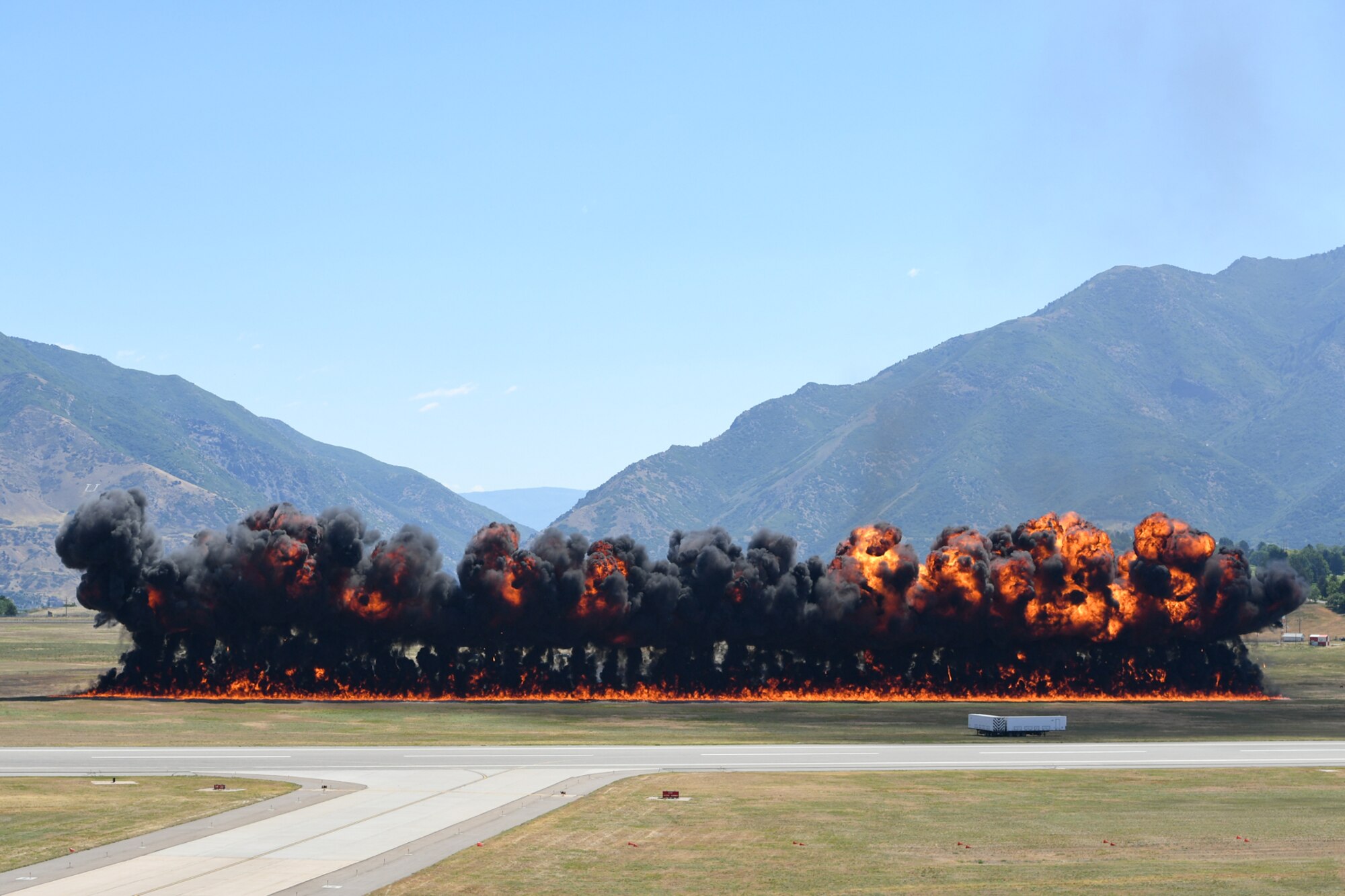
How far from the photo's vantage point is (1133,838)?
173 ft

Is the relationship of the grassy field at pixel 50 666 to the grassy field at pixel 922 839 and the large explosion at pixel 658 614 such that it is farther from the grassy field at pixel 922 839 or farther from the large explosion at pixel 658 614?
the grassy field at pixel 922 839

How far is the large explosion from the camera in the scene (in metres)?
123

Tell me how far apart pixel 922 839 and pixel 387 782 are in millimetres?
27216

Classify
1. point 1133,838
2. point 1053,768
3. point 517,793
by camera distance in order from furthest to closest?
1. point 1053,768
2. point 517,793
3. point 1133,838

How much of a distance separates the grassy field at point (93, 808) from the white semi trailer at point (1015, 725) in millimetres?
50931

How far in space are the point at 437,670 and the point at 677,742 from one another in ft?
133

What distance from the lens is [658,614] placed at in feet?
423

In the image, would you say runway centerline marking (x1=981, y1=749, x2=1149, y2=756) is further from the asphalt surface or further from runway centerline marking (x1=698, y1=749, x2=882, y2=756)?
runway centerline marking (x1=698, y1=749, x2=882, y2=756)

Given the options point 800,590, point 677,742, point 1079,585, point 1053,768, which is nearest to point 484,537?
point 800,590

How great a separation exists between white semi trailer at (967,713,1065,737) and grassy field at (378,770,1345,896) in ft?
78.2

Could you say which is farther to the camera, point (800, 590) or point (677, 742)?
point (800, 590)

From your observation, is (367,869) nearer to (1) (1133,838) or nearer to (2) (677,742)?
(1) (1133,838)

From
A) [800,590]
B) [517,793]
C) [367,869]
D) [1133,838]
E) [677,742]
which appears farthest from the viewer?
[800,590]

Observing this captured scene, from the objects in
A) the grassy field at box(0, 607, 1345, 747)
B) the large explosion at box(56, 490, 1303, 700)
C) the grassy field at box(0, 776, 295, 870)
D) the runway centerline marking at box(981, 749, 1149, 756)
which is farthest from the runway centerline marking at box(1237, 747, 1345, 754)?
the grassy field at box(0, 776, 295, 870)
